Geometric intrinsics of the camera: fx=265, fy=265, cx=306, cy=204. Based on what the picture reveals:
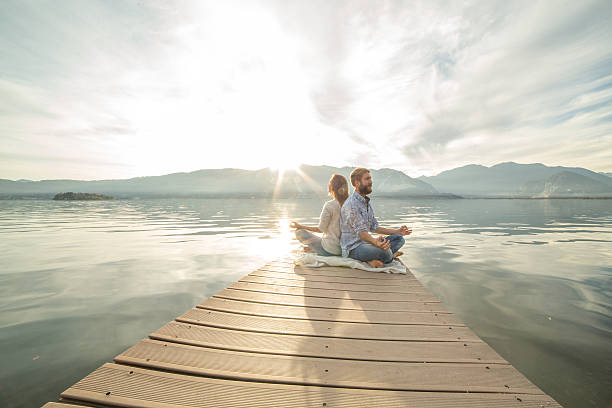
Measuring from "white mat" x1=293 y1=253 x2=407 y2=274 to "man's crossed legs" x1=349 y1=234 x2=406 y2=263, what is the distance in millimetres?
125

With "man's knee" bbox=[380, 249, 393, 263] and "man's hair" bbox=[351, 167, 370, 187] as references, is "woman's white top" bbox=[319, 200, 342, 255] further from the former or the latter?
"man's knee" bbox=[380, 249, 393, 263]

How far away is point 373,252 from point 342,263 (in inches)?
31.1

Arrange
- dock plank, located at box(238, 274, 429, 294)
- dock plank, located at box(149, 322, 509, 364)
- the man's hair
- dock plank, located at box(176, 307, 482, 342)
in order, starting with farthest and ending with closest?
the man's hair
dock plank, located at box(238, 274, 429, 294)
dock plank, located at box(176, 307, 482, 342)
dock plank, located at box(149, 322, 509, 364)

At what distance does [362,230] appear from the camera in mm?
5777

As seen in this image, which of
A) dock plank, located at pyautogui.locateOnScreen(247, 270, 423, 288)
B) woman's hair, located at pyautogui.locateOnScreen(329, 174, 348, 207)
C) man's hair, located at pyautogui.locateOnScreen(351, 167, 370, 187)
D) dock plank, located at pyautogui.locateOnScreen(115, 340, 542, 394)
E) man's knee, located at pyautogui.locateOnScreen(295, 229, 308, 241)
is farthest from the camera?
man's knee, located at pyautogui.locateOnScreen(295, 229, 308, 241)

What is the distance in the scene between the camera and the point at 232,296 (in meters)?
4.33

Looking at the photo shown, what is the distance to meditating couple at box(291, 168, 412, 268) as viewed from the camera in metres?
5.77

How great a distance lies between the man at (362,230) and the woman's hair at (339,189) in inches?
11.0

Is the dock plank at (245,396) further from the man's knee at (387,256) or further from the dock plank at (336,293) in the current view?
the man's knee at (387,256)

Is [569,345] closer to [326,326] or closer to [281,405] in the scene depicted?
[326,326]

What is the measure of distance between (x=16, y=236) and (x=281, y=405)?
18003 millimetres

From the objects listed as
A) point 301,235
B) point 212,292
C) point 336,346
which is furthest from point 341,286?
point 212,292

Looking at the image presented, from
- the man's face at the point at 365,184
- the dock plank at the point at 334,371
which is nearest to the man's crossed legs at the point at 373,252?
the man's face at the point at 365,184

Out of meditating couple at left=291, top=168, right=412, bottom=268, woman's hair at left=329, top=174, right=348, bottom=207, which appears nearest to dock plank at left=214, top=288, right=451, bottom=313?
meditating couple at left=291, top=168, right=412, bottom=268
